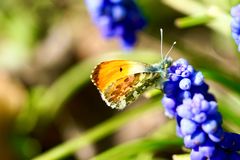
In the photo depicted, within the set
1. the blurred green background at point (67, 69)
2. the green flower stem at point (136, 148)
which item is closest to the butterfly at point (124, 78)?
the green flower stem at point (136, 148)

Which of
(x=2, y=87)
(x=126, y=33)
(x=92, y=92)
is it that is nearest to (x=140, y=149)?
(x=126, y=33)

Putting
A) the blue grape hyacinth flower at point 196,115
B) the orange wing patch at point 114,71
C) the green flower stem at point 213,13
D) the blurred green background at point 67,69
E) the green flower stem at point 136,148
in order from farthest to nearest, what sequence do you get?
the blurred green background at point 67,69, the green flower stem at point 213,13, the green flower stem at point 136,148, the orange wing patch at point 114,71, the blue grape hyacinth flower at point 196,115

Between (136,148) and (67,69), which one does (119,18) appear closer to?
(136,148)

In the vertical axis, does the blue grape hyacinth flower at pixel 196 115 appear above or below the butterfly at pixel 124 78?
below

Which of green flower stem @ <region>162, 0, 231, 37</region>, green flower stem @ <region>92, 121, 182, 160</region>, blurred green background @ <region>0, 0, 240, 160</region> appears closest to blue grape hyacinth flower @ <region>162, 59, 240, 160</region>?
green flower stem @ <region>92, 121, 182, 160</region>

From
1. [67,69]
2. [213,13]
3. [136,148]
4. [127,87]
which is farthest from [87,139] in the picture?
[67,69]

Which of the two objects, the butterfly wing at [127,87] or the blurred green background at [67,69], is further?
the blurred green background at [67,69]

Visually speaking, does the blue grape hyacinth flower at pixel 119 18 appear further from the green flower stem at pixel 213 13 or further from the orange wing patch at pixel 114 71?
the orange wing patch at pixel 114 71
